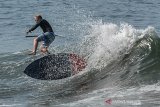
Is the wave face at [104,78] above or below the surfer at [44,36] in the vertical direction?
below

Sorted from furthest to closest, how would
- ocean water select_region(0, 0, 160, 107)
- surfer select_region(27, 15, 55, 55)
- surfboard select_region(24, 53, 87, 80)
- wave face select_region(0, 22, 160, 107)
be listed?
1. surfer select_region(27, 15, 55, 55)
2. surfboard select_region(24, 53, 87, 80)
3. wave face select_region(0, 22, 160, 107)
4. ocean water select_region(0, 0, 160, 107)

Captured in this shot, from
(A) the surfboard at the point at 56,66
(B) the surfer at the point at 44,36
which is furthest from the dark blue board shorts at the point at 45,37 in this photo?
(A) the surfboard at the point at 56,66

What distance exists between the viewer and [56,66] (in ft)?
60.8

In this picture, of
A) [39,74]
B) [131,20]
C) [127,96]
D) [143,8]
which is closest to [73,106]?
[127,96]

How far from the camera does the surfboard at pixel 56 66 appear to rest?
725 inches

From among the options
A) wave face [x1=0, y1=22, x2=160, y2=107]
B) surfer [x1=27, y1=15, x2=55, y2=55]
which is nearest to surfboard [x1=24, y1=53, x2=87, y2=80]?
wave face [x1=0, y1=22, x2=160, y2=107]

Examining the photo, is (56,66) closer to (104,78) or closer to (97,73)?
(97,73)

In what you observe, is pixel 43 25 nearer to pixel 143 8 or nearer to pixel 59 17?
pixel 59 17

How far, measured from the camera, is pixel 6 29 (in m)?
31.4

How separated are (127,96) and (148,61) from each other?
11.2 feet

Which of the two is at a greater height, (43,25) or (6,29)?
(43,25)

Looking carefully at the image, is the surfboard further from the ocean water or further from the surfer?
the surfer

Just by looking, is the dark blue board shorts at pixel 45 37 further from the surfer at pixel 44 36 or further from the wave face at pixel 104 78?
the wave face at pixel 104 78

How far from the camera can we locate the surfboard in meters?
18.4
